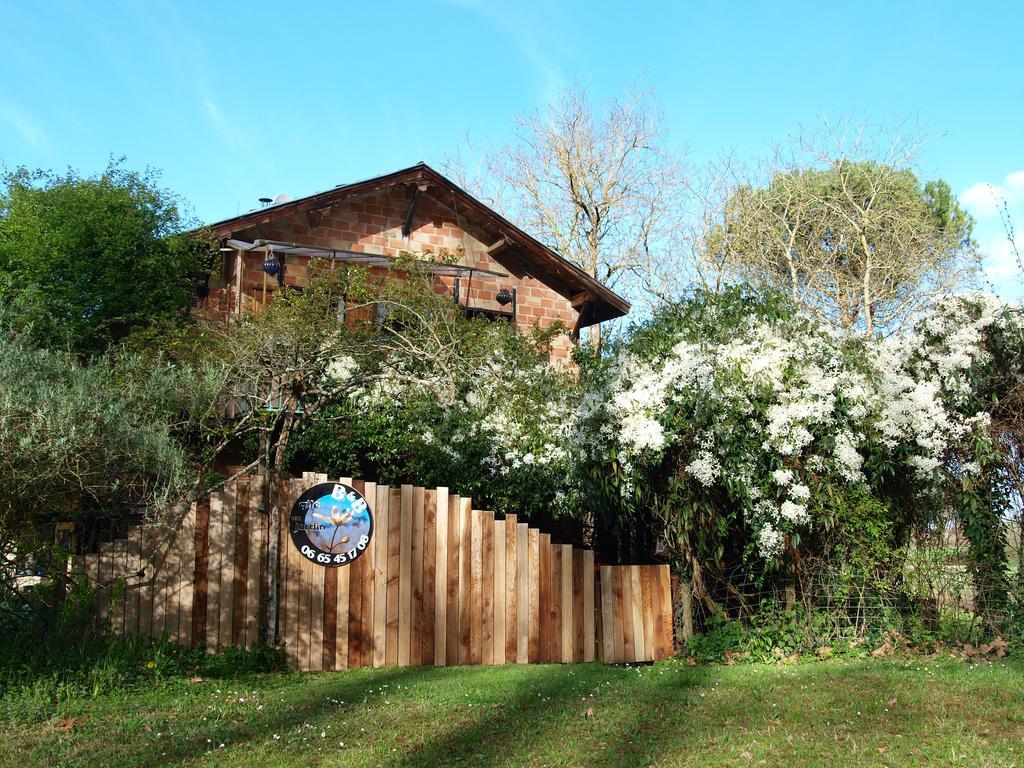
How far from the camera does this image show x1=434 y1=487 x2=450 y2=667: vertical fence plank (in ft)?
25.9

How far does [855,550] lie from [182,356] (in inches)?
326

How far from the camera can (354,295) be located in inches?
539

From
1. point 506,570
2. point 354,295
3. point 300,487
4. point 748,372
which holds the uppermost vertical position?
point 354,295

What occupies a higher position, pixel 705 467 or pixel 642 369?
pixel 642 369

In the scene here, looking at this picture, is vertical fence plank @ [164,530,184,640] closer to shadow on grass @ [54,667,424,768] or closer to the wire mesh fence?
shadow on grass @ [54,667,424,768]

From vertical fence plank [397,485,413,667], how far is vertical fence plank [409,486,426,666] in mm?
19

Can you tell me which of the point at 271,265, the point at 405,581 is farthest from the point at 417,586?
the point at 271,265

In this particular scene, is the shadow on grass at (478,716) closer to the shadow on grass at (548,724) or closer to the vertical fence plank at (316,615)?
the shadow on grass at (548,724)

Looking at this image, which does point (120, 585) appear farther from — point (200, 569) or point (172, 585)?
point (200, 569)

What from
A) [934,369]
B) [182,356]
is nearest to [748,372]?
[934,369]

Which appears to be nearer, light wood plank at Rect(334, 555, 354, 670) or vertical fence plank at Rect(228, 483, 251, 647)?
vertical fence plank at Rect(228, 483, 251, 647)

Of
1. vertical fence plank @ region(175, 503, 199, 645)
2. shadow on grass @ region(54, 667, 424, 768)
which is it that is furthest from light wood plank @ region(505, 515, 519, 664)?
vertical fence plank @ region(175, 503, 199, 645)

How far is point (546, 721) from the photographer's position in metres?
5.78

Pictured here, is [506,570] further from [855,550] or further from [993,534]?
[993,534]
